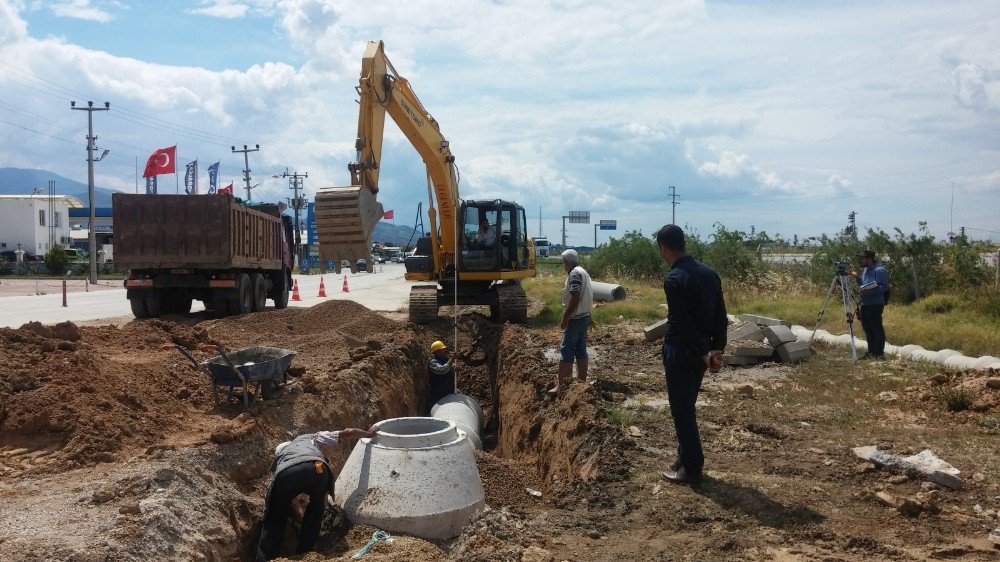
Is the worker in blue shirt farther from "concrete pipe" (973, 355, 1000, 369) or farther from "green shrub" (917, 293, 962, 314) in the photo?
"green shrub" (917, 293, 962, 314)

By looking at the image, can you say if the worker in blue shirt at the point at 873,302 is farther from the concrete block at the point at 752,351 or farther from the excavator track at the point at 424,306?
the excavator track at the point at 424,306

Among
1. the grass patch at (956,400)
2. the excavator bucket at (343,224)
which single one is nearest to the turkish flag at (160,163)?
the excavator bucket at (343,224)

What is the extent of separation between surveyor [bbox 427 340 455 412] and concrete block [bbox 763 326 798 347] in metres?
4.79

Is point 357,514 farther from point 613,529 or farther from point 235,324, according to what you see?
point 235,324

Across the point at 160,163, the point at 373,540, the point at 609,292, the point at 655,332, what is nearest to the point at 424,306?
the point at 655,332

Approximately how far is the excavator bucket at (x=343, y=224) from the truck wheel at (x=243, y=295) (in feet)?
16.3

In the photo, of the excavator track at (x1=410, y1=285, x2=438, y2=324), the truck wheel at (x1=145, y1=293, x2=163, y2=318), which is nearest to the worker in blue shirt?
the excavator track at (x1=410, y1=285, x2=438, y2=324)

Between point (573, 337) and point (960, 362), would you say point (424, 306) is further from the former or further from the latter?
point (960, 362)

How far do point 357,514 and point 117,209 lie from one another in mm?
12272

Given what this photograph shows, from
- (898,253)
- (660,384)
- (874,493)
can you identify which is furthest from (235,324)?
(898,253)

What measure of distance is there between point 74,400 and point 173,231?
1011 centimetres

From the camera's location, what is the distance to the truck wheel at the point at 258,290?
17844 millimetres

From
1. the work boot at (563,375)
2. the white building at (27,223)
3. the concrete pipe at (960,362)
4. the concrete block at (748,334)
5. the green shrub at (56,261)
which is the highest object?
the white building at (27,223)

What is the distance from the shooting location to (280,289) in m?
20.9
